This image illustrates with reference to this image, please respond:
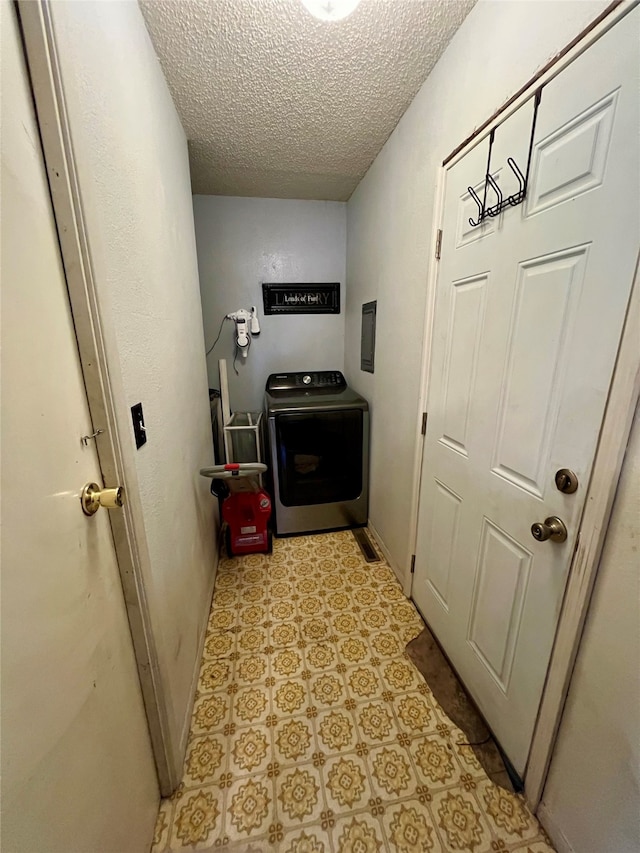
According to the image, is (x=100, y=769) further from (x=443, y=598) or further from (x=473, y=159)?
(x=473, y=159)

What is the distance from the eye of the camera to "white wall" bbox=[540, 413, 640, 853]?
2.18ft

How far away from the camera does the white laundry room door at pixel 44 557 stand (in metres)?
0.45

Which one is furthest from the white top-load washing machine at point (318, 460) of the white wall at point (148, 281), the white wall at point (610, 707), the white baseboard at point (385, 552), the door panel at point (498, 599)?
the white wall at point (610, 707)

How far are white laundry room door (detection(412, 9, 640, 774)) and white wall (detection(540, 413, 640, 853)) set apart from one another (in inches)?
3.1

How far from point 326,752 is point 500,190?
1910mm

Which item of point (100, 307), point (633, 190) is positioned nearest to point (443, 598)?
point (633, 190)

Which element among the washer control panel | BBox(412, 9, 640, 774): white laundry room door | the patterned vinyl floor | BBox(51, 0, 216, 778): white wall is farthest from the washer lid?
the patterned vinyl floor

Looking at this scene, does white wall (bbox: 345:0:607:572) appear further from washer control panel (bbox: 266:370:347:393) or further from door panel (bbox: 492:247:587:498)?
door panel (bbox: 492:247:587:498)

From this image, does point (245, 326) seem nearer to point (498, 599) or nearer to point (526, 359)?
point (526, 359)

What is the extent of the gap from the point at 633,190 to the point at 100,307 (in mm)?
1094

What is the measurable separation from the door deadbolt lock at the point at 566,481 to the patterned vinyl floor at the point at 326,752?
100 cm

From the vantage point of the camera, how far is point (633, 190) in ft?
2.05

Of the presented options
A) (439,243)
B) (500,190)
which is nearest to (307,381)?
(439,243)

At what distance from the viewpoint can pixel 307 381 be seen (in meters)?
2.67
